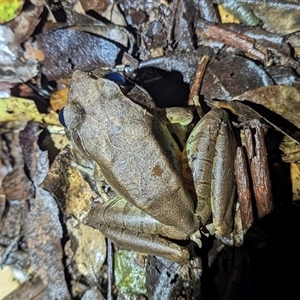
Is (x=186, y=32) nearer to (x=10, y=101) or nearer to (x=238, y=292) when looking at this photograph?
(x=10, y=101)

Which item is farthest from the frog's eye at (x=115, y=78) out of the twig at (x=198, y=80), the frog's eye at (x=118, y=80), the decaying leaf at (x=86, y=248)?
the decaying leaf at (x=86, y=248)

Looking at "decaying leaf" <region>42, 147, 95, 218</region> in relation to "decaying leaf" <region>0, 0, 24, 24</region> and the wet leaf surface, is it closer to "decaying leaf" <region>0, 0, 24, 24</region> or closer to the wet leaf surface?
the wet leaf surface

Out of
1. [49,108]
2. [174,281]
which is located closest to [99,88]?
[49,108]

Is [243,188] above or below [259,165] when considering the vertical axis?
below

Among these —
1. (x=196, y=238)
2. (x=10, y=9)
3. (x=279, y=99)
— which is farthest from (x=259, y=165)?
(x=10, y=9)

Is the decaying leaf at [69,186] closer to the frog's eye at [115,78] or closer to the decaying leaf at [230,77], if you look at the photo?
the frog's eye at [115,78]

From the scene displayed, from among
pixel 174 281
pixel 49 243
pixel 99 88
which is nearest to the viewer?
pixel 99 88

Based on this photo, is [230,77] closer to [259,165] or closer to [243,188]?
[259,165]

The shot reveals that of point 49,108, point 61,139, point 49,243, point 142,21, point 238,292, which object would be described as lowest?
point 238,292
